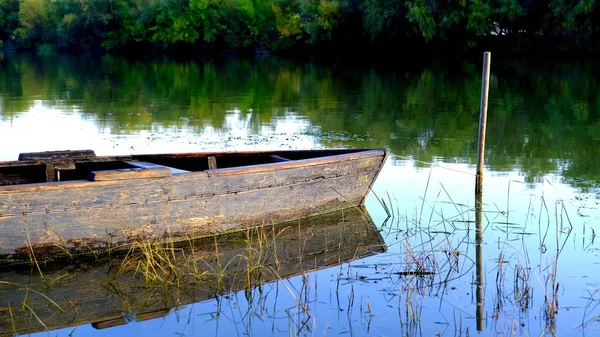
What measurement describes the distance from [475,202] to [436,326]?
401 cm

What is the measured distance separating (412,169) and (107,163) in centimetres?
496

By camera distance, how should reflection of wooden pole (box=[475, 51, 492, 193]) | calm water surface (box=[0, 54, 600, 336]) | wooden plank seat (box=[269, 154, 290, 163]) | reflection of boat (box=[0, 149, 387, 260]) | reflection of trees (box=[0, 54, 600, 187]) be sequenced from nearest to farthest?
calm water surface (box=[0, 54, 600, 336]) → reflection of boat (box=[0, 149, 387, 260]) → wooden plank seat (box=[269, 154, 290, 163]) → reflection of wooden pole (box=[475, 51, 492, 193]) → reflection of trees (box=[0, 54, 600, 187])

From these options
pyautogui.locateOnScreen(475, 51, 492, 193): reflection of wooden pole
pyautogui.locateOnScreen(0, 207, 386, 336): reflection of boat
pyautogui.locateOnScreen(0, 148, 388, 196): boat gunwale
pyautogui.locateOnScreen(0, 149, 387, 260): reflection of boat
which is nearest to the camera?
pyautogui.locateOnScreen(0, 207, 386, 336): reflection of boat

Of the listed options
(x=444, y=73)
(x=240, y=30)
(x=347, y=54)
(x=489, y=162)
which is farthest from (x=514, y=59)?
(x=489, y=162)

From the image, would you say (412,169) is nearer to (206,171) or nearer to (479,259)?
(479,259)

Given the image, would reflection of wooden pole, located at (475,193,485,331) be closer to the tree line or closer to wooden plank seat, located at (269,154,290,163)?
wooden plank seat, located at (269,154,290,163)

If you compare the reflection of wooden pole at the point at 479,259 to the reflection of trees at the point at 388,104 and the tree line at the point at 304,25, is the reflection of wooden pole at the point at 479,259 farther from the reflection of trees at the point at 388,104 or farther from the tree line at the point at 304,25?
the tree line at the point at 304,25

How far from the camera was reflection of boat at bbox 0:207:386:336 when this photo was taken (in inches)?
261

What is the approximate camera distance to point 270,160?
9656mm

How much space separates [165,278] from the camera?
23.5 feet

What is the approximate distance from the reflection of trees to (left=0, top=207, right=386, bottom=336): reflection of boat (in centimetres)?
434

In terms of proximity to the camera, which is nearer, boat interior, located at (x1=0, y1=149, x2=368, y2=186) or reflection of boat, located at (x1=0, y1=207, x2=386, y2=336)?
reflection of boat, located at (x1=0, y1=207, x2=386, y2=336)

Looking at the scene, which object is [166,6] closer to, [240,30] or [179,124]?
[240,30]

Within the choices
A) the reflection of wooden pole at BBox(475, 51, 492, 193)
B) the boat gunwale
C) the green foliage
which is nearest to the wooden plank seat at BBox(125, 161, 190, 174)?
the boat gunwale
